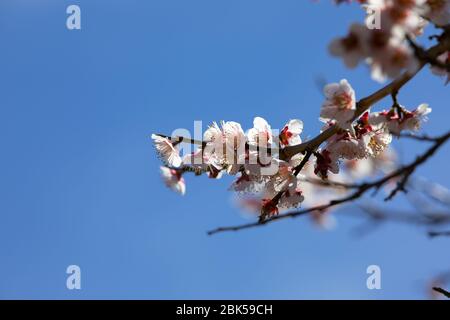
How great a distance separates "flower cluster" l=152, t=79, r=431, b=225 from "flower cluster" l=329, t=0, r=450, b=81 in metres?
1.02

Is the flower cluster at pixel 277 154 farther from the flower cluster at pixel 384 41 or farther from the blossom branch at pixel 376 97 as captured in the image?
the flower cluster at pixel 384 41

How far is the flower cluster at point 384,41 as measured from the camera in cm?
212

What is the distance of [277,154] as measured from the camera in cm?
345

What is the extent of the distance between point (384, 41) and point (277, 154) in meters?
1.40

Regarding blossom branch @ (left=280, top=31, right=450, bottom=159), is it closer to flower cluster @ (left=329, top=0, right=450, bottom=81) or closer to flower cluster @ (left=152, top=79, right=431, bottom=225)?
flower cluster @ (left=152, top=79, right=431, bottom=225)

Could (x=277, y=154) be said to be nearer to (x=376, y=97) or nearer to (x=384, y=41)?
(x=376, y=97)

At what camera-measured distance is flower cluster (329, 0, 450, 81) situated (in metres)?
2.12

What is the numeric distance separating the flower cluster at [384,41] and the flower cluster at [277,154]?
102cm

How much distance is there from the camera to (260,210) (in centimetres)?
368

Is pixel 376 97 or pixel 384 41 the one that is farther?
pixel 376 97

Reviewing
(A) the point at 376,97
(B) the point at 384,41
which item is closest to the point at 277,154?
(A) the point at 376,97
